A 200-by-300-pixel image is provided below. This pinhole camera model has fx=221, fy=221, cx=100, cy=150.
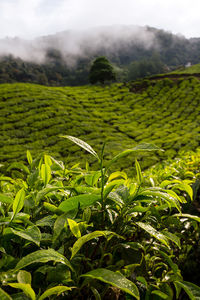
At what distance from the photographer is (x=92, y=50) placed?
370 ft

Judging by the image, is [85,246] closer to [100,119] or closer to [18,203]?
[18,203]

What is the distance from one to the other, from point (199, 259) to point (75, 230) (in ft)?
3.05

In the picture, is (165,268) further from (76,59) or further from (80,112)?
(76,59)

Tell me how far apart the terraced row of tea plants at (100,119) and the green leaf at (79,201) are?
8.33 metres

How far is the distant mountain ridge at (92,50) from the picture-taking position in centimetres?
9194

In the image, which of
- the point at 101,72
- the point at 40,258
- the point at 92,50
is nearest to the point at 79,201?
the point at 40,258

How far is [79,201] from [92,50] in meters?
123

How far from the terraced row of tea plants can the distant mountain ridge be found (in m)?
65.5

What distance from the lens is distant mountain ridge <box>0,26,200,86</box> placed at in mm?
91938

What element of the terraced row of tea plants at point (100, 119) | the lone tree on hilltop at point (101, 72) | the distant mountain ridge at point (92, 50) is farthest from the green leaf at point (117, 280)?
the distant mountain ridge at point (92, 50)

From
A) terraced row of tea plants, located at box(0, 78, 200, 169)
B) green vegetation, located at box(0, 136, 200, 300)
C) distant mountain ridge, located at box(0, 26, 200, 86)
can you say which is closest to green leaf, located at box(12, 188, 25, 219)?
green vegetation, located at box(0, 136, 200, 300)

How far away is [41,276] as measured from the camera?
65 cm

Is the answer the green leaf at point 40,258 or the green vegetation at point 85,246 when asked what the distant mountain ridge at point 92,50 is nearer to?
the green vegetation at point 85,246

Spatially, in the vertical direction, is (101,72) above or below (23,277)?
above
